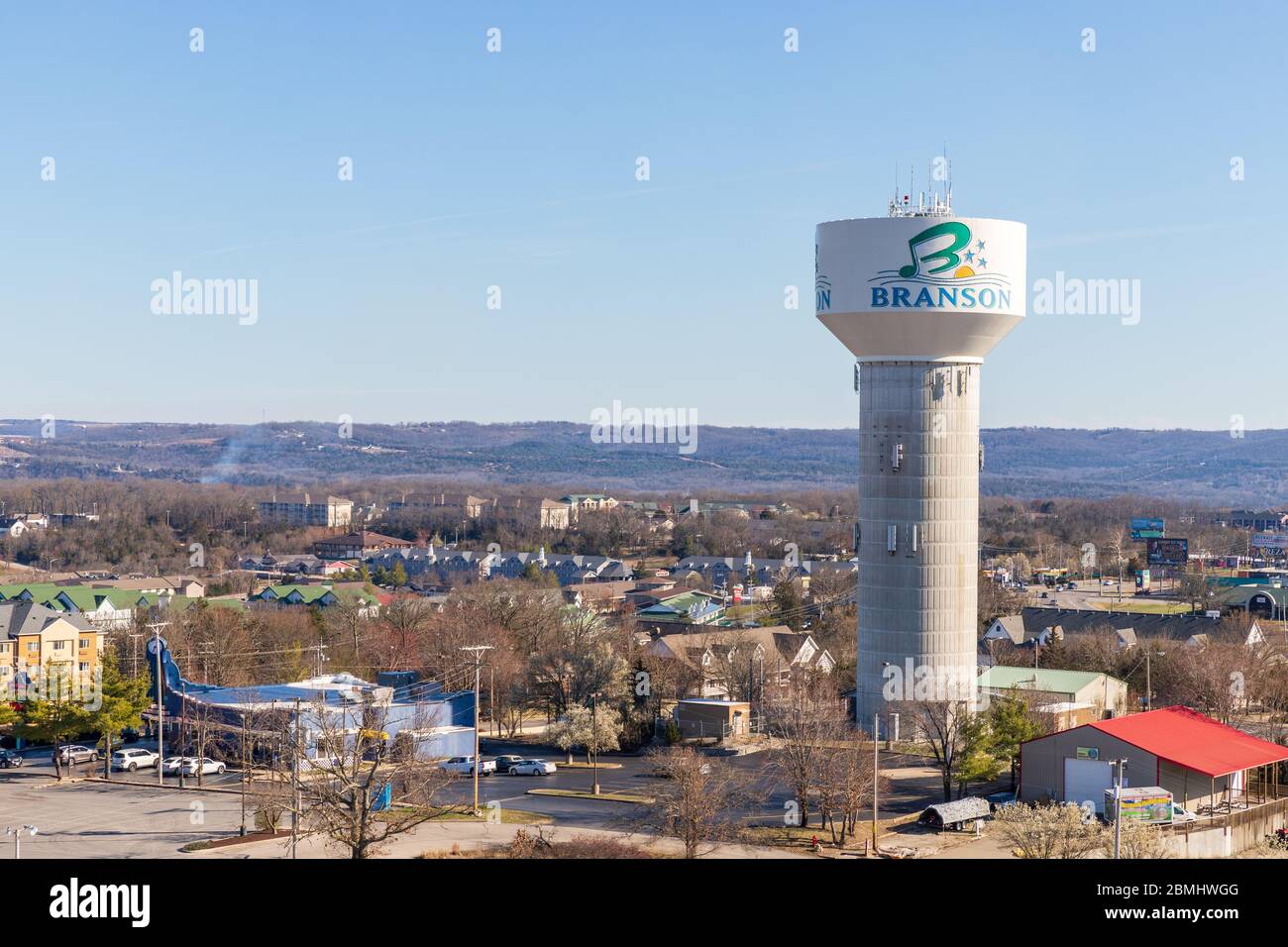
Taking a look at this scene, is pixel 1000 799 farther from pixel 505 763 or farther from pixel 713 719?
pixel 505 763

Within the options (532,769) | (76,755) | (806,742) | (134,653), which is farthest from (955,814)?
(134,653)

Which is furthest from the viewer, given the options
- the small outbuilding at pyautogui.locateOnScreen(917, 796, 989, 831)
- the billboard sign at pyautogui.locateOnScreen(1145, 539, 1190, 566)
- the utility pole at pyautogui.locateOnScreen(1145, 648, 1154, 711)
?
the billboard sign at pyautogui.locateOnScreen(1145, 539, 1190, 566)

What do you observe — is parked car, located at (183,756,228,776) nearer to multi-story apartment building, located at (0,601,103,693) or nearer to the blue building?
the blue building

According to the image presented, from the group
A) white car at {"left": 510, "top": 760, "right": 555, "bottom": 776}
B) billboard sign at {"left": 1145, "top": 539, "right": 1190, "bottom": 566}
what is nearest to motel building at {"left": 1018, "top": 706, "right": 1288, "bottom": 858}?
white car at {"left": 510, "top": 760, "right": 555, "bottom": 776}

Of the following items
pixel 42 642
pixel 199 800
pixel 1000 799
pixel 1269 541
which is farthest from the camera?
pixel 1269 541
